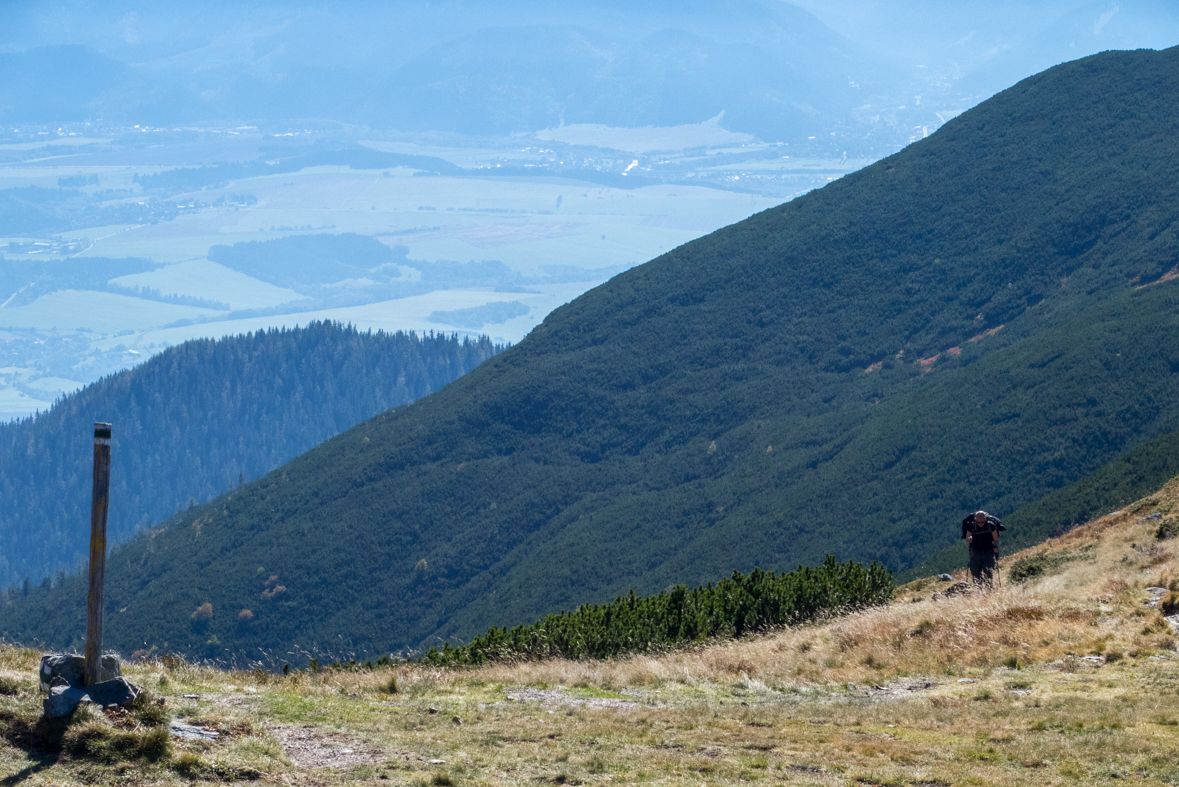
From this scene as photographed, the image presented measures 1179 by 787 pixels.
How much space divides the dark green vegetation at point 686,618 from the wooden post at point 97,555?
36.0 feet

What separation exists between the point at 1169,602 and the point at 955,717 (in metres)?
7.53

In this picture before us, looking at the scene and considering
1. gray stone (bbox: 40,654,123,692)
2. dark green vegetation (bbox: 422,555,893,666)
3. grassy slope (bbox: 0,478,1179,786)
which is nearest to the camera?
grassy slope (bbox: 0,478,1179,786)

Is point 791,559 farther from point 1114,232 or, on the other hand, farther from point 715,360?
point 1114,232

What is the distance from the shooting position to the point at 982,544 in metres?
23.7

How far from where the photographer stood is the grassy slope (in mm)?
11609

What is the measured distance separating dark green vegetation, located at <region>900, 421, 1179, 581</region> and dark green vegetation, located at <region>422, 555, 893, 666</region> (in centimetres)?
2850

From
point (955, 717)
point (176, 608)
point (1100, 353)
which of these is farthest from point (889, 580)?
point (176, 608)

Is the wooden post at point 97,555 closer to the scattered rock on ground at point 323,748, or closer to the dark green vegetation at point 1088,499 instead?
the scattered rock on ground at point 323,748

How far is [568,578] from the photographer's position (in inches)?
3472

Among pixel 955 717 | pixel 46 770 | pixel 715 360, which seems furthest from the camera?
pixel 715 360

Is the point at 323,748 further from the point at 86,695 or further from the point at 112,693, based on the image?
the point at 86,695

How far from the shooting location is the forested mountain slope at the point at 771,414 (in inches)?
3063

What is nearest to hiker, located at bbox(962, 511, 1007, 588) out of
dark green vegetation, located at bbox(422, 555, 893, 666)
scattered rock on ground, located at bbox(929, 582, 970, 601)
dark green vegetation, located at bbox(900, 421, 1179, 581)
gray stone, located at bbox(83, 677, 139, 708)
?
scattered rock on ground, located at bbox(929, 582, 970, 601)

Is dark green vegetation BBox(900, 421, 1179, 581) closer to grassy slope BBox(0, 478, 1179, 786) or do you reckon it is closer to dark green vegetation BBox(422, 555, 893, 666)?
dark green vegetation BBox(422, 555, 893, 666)
